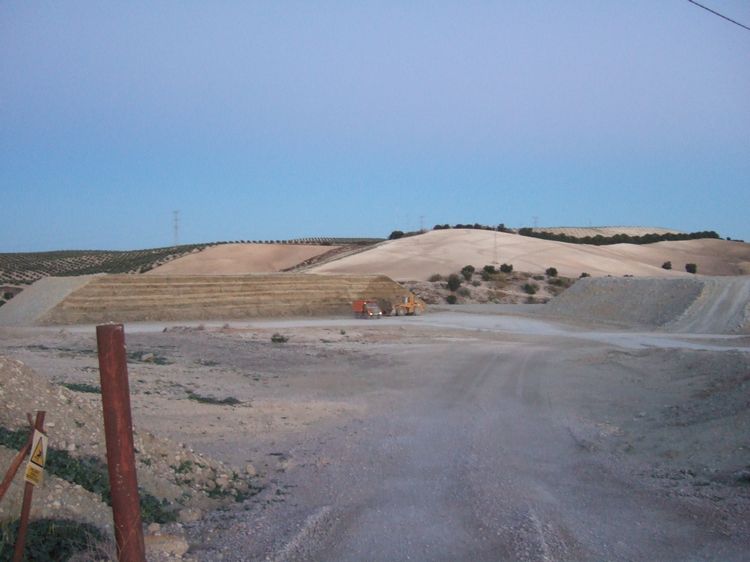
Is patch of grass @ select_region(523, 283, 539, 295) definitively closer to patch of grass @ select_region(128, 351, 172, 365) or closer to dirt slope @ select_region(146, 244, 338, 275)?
dirt slope @ select_region(146, 244, 338, 275)

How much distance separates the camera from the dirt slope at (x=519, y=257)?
82.4 meters

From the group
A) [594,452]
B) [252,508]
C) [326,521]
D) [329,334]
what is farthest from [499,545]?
[329,334]

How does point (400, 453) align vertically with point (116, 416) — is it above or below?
below

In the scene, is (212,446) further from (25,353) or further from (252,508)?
(25,353)

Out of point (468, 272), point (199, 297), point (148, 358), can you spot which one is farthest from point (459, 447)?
point (468, 272)

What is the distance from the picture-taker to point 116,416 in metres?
5.14

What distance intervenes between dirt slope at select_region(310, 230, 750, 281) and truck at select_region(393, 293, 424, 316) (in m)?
25.5

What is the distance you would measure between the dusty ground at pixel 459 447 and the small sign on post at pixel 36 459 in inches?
71.8

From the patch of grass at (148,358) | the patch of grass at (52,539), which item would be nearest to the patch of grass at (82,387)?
the patch of grass at (148,358)

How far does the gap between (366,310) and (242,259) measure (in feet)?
231

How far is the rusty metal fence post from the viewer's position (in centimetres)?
507

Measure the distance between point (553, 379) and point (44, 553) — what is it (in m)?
15.1

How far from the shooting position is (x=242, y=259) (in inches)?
4417

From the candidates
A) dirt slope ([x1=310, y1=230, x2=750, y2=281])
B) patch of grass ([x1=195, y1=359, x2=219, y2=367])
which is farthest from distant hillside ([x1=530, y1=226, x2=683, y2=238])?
patch of grass ([x1=195, y1=359, x2=219, y2=367])
